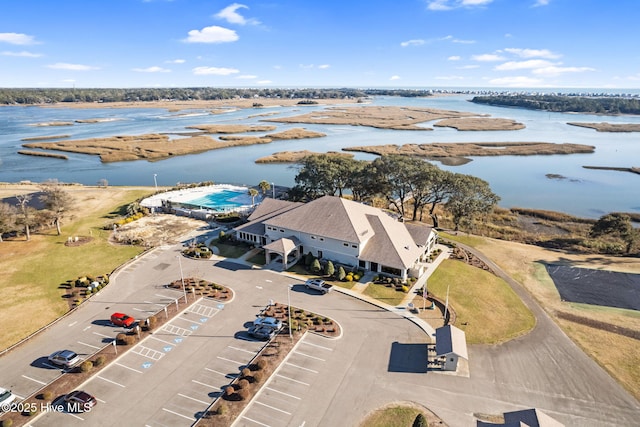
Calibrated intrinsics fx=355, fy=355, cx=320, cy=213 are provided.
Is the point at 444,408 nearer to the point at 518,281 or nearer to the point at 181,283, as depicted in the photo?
the point at 518,281

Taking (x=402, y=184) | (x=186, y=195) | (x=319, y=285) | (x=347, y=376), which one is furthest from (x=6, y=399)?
(x=402, y=184)

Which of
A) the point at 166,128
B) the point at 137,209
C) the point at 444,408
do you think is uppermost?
the point at 166,128

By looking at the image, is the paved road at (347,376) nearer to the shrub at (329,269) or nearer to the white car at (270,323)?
the white car at (270,323)

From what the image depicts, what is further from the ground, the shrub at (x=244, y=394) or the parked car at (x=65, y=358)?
the parked car at (x=65, y=358)

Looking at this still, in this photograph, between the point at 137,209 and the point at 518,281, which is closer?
the point at 518,281

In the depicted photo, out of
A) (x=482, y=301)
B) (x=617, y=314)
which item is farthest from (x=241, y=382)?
(x=617, y=314)

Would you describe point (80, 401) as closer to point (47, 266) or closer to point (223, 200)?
point (47, 266)

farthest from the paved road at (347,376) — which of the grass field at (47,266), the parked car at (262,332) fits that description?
the grass field at (47,266)
